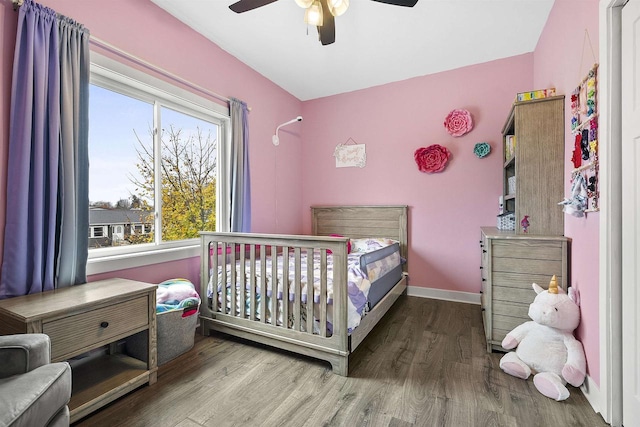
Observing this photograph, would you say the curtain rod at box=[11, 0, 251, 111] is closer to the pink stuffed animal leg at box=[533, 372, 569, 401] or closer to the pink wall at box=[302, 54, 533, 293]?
the pink wall at box=[302, 54, 533, 293]

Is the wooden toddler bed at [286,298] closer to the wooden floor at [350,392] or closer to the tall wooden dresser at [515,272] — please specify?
the wooden floor at [350,392]

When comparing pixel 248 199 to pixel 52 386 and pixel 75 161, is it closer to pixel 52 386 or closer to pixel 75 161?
pixel 75 161

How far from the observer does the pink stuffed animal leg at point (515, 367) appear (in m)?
1.67

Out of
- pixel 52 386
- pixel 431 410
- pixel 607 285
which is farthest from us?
pixel 431 410

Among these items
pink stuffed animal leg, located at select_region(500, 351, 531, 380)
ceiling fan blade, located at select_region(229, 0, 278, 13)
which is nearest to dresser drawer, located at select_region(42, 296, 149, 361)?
ceiling fan blade, located at select_region(229, 0, 278, 13)

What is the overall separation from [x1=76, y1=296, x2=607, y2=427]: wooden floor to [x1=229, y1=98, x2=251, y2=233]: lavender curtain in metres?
1.11

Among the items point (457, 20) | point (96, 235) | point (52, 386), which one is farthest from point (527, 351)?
point (96, 235)

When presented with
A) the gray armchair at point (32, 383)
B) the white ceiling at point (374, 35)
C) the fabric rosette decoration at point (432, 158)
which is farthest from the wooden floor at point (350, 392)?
the white ceiling at point (374, 35)

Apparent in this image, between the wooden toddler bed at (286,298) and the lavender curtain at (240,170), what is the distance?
0.53 m

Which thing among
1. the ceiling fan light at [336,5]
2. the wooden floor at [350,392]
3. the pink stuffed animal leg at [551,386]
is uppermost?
the ceiling fan light at [336,5]

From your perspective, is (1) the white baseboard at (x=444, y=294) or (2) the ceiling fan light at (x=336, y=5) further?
(1) the white baseboard at (x=444, y=294)

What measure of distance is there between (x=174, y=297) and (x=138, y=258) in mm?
390

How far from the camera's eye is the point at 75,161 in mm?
1708

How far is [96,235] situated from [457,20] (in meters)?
3.13
